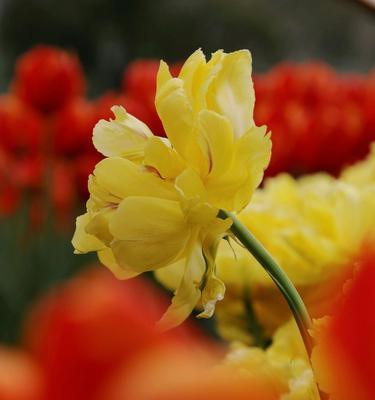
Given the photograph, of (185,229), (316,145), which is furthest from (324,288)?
(316,145)

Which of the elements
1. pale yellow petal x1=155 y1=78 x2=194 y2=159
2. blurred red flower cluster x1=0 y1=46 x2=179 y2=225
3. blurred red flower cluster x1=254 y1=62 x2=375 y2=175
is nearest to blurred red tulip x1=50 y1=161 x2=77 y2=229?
blurred red flower cluster x1=0 y1=46 x2=179 y2=225

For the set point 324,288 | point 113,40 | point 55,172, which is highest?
point 324,288

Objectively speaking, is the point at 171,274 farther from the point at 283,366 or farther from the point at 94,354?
the point at 94,354

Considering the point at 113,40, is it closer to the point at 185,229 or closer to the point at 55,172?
the point at 55,172

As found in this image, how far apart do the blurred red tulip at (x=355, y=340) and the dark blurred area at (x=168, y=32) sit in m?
A: 1.54

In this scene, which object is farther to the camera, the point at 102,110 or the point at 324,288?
the point at 102,110

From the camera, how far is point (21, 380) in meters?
0.08

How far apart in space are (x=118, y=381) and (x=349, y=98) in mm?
707

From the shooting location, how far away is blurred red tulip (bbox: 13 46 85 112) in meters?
0.79

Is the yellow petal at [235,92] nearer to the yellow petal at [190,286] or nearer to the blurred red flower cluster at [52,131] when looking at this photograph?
the yellow petal at [190,286]

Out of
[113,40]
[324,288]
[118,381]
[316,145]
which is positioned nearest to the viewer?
[118,381]

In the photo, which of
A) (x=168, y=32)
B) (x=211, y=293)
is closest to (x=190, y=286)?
(x=211, y=293)

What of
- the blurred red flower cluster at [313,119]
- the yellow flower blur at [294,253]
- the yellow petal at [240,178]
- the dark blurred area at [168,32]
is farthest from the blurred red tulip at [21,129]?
the dark blurred area at [168,32]

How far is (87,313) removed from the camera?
0.08 metres
